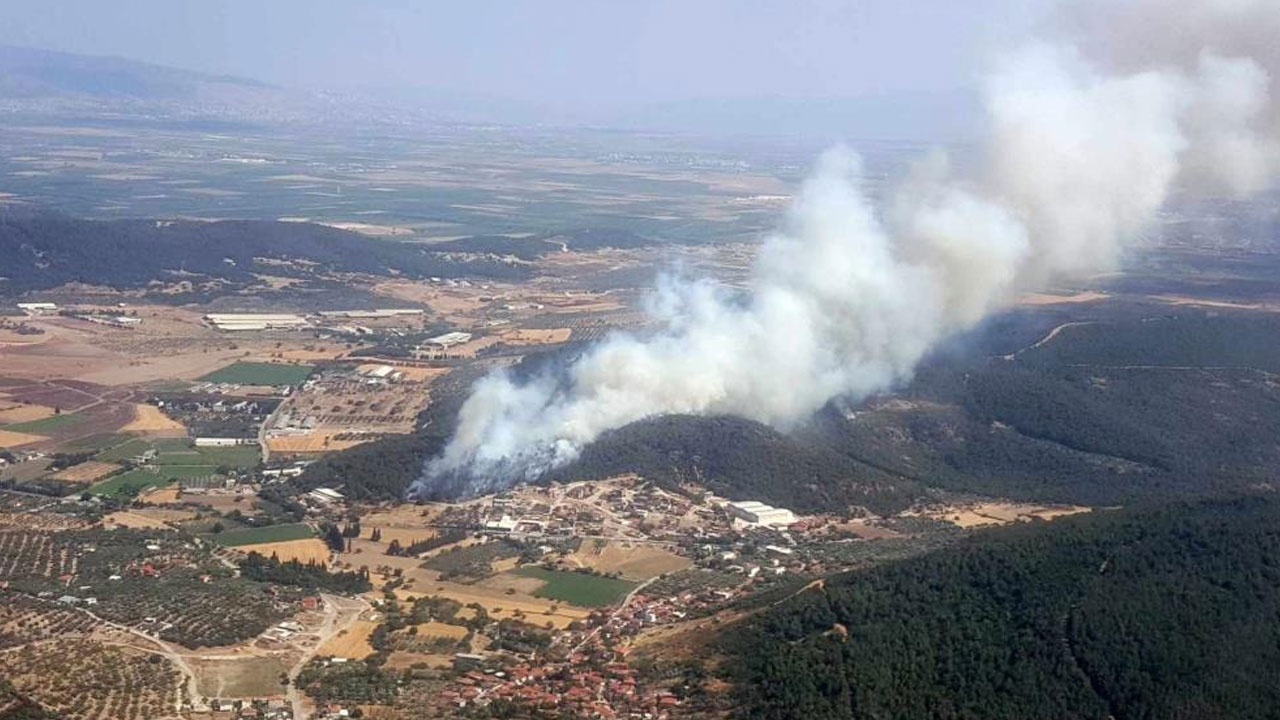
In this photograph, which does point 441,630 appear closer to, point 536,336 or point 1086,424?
point 1086,424

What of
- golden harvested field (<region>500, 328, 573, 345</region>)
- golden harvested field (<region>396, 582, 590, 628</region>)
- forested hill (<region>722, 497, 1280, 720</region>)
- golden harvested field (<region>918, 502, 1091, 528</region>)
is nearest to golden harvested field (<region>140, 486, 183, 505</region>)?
golden harvested field (<region>396, 582, 590, 628</region>)

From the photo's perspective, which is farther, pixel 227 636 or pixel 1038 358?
pixel 1038 358

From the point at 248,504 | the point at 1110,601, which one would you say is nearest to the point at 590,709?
the point at 1110,601

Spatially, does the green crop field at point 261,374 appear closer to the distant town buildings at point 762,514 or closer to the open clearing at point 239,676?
the distant town buildings at point 762,514

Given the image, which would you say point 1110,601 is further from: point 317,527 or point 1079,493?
point 317,527

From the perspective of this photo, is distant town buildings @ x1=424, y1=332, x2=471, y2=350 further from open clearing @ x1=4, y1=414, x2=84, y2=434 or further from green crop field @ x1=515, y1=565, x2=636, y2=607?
green crop field @ x1=515, y1=565, x2=636, y2=607

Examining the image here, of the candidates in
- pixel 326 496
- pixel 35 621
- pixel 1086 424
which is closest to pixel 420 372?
pixel 326 496

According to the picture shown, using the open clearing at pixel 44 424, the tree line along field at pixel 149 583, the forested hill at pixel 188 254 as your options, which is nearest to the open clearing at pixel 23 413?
the open clearing at pixel 44 424
